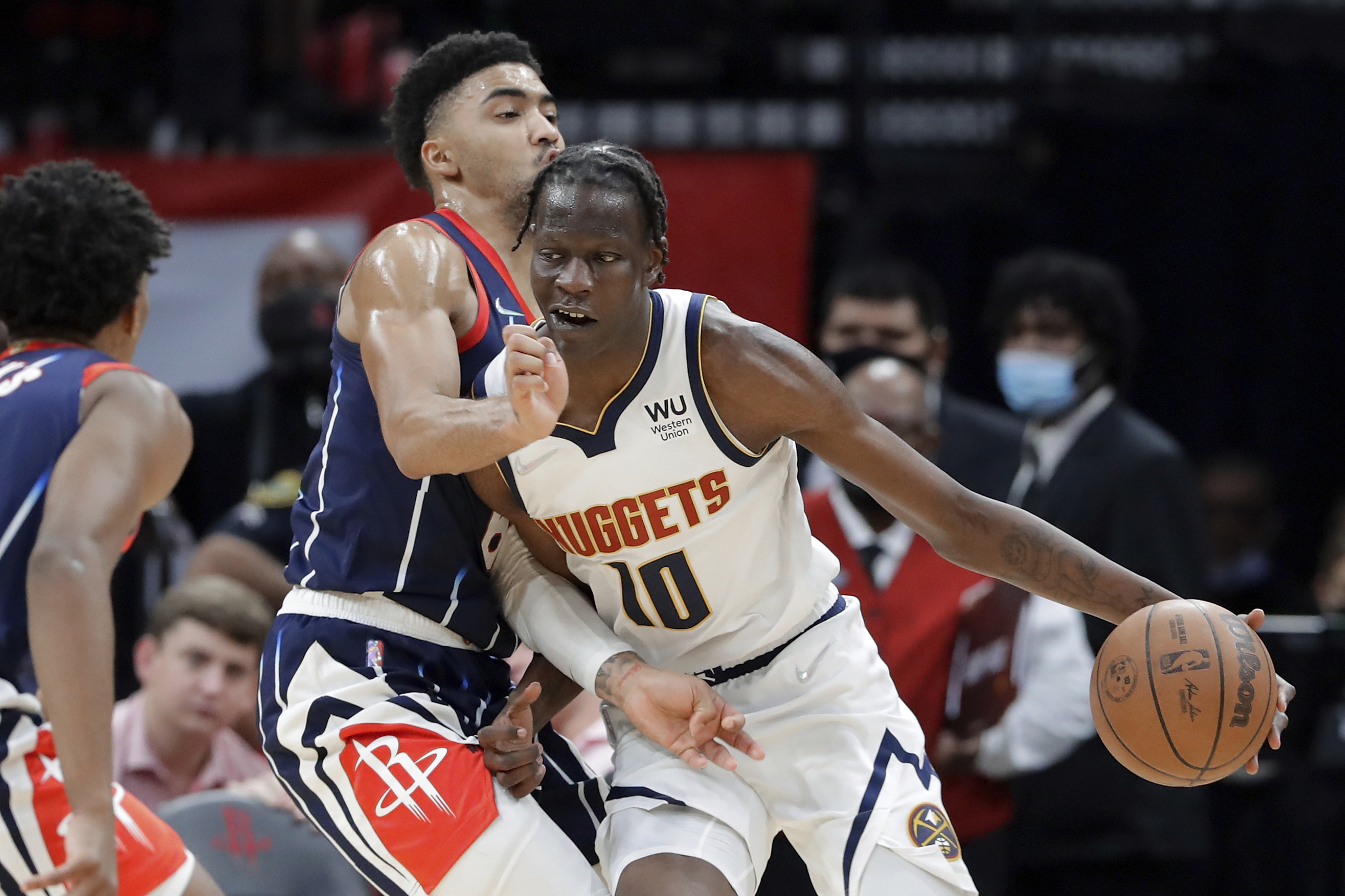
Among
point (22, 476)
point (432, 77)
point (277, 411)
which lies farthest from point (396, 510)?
point (277, 411)

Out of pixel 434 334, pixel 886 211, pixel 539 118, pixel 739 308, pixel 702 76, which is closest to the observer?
pixel 434 334

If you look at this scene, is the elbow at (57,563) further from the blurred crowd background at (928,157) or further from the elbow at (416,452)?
the blurred crowd background at (928,157)

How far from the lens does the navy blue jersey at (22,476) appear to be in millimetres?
3275

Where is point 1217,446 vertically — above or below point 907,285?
below

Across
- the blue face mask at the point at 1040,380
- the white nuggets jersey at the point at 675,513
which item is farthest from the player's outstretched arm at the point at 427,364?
the blue face mask at the point at 1040,380

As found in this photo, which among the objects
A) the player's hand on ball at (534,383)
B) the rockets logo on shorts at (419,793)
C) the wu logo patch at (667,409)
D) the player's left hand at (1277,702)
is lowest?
the rockets logo on shorts at (419,793)

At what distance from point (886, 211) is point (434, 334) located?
18.4 feet

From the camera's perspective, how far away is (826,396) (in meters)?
3.16

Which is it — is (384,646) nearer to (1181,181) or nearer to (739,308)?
(739,308)

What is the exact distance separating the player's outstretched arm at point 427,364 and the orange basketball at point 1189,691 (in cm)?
127

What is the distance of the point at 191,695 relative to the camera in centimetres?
518

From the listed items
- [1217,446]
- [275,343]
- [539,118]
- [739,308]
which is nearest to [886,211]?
[739,308]

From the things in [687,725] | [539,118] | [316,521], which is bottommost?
[687,725]

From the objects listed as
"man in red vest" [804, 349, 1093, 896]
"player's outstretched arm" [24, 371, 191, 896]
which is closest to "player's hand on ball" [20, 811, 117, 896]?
"player's outstretched arm" [24, 371, 191, 896]
